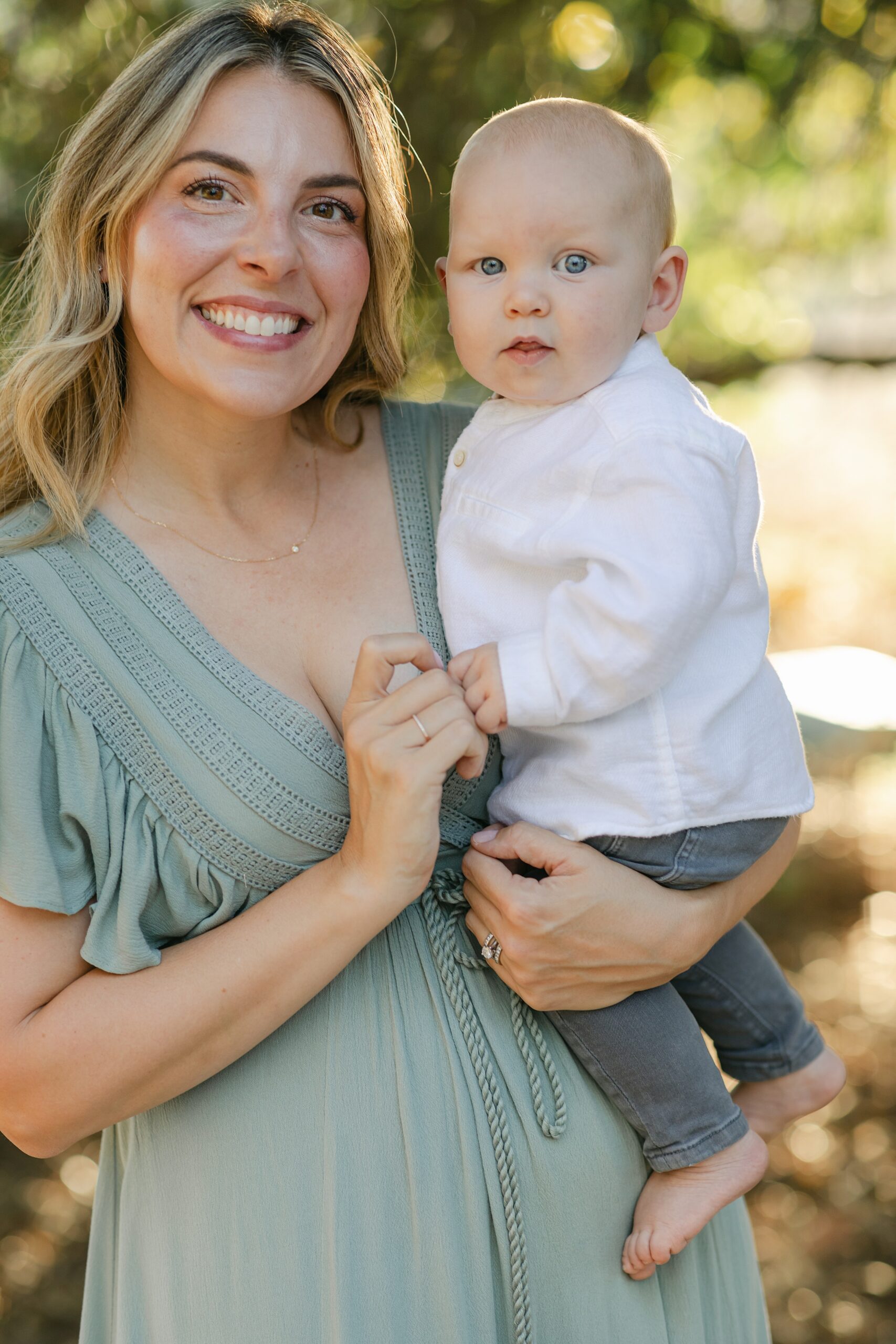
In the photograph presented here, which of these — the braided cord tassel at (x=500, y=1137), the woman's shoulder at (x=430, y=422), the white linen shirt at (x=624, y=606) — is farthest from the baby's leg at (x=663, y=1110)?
the woman's shoulder at (x=430, y=422)

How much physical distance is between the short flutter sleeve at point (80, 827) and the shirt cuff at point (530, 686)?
1.29 feet

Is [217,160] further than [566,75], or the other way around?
[566,75]

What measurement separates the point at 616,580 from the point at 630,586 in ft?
0.07

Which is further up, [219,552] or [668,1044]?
[219,552]

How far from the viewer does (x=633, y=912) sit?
1.36 m

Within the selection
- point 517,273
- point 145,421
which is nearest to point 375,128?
point 517,273

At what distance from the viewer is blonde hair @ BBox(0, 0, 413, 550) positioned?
4.59ft

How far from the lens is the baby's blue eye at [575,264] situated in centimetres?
132

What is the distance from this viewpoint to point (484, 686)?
4.22 feet

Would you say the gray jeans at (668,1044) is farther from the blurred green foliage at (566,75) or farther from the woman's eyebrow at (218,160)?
the blurred green foliage at (566,75)

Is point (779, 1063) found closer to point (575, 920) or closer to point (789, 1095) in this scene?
point (789, 1095)

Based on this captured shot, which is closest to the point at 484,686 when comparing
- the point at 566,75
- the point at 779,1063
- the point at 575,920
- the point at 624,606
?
the point at 624,606

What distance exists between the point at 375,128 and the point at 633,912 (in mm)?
1050

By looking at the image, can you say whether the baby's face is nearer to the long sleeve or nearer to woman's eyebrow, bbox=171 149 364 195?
the long sleeve
